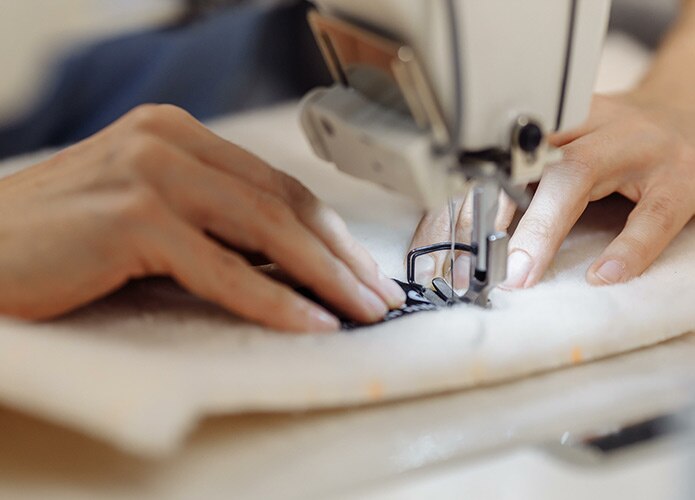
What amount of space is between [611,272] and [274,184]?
0.31 meters

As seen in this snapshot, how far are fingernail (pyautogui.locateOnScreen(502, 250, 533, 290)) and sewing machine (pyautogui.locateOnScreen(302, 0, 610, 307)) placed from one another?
10 cm

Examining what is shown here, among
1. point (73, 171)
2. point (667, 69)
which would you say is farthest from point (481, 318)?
point (667, 69)

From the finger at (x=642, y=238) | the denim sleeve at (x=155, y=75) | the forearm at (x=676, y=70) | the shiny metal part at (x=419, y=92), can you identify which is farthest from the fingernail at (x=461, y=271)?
the denim sleeve at (x=155, y=75)

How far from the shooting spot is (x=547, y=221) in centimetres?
82

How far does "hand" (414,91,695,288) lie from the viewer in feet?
2.60

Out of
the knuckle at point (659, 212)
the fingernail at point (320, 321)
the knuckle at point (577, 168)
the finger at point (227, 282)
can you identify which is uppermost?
the finger at point (227, 282)

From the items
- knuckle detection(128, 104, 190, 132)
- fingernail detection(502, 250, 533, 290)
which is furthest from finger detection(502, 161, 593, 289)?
knuckle detection(128, 104, 190, 132)

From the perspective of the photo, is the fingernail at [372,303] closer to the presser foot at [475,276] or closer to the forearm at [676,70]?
the presser foot at [475,276]

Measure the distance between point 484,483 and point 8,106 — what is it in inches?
50.7

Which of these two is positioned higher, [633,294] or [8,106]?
[633,294]

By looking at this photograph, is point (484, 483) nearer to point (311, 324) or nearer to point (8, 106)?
point (311, 324)

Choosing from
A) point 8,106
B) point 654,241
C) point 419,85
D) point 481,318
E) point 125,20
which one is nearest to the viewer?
point 419,85

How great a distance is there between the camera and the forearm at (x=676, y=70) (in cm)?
108

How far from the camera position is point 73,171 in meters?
0.69
